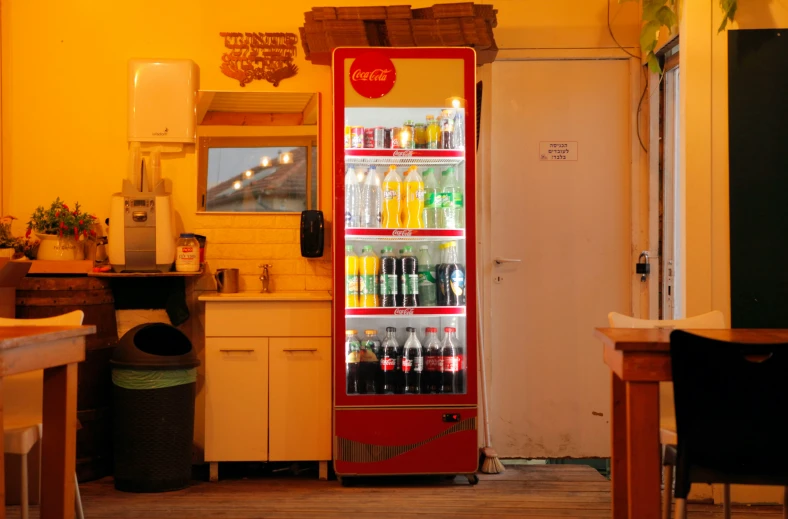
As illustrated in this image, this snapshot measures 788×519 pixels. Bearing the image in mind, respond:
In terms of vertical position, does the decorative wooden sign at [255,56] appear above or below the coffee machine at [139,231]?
above

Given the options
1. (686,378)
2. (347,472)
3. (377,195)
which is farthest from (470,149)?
(686,378)

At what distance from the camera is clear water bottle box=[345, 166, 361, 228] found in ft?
13.6

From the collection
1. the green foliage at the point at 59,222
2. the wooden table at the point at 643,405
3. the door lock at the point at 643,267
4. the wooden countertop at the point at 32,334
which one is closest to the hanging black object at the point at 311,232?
the green foliage at the point at 59,222

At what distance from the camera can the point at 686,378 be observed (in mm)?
2219

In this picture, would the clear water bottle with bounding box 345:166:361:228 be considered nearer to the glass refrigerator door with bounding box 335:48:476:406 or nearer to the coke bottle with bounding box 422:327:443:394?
the glass refrigerator door with bounding box 335:48:476:406

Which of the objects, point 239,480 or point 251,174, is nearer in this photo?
point 239,480

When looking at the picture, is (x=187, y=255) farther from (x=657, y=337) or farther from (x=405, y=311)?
(x=657, y=337)

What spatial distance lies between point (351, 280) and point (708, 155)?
75.9 inches

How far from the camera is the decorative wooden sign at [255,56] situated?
4617 millimetres

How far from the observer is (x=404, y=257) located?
4180mm

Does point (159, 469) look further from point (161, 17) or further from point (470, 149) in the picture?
point (161, 17)

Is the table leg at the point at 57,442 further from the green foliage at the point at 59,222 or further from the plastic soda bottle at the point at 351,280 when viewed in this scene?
the green foliage at the point at 59,222

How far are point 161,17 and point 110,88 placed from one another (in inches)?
20.5

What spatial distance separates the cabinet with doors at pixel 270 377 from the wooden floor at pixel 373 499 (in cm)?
21
